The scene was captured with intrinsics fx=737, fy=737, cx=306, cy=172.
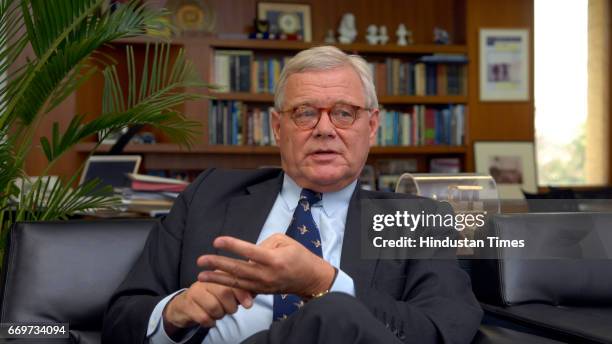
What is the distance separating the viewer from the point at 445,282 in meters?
1.58

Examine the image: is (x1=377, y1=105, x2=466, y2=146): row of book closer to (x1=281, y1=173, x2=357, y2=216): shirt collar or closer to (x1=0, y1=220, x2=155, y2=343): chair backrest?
(x1=281, y1=173, x2=357, y2=216): shirt collar

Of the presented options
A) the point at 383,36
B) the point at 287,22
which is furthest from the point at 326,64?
the point at 383,36

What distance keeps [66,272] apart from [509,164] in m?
4.78

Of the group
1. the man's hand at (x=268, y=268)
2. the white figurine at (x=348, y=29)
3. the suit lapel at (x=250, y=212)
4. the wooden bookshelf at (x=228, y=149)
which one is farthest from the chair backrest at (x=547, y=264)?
the white figurine at (x=348, y=29)

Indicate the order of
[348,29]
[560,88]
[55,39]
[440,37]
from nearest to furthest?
1. [55,39]
2. [348,29]
3. [440,37]
4. [560,88]

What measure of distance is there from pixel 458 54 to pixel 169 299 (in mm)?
4740

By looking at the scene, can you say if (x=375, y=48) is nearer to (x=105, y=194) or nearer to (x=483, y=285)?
(x=105, y=194)

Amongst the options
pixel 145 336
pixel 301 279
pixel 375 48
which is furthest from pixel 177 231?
pixel 375 48

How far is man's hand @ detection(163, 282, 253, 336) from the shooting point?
1.36m

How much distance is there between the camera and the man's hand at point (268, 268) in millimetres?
1251

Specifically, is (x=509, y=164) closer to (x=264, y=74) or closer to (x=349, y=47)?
(x=349, y=47)

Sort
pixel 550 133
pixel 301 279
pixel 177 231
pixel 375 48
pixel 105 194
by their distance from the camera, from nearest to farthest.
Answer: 1. pixel 301 279
2. pixel 177 231
3. pixel 105 194
4. pixel 375 48
5. pixel 550 133

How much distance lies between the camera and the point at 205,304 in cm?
137

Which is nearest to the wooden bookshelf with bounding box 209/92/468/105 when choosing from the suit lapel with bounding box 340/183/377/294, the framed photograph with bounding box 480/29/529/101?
the framed photograph with bounding box 480/29/529/101
